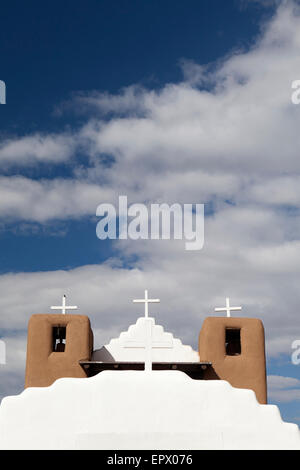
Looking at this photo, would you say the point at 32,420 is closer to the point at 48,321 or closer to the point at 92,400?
the point at 92,400

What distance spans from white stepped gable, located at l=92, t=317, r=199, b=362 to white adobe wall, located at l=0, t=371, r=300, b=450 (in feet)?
26.4

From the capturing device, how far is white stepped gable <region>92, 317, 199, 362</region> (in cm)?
2270

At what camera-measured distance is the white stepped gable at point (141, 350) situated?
22.7m

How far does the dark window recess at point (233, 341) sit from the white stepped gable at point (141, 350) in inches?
61.7

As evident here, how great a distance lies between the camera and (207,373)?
2112cm

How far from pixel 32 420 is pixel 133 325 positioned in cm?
985

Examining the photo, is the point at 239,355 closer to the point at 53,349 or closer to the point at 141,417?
the point at 53,349

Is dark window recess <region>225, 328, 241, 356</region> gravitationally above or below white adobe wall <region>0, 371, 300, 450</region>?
above

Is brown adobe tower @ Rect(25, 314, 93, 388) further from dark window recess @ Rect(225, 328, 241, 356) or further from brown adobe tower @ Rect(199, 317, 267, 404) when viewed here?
dark window recess @ Rect(225, 328, 241, 356)

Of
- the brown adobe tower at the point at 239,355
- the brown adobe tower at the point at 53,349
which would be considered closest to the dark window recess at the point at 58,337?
the brown adobe tower at the point at 53,349

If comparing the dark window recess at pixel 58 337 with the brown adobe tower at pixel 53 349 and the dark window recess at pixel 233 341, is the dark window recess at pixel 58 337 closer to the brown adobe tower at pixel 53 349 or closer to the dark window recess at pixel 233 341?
the brown adobe tower at pixel 53 349

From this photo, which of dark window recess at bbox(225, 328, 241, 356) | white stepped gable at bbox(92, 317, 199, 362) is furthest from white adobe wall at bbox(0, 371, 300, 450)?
white stepped gable at bbox(92, 317, 199, 362)
